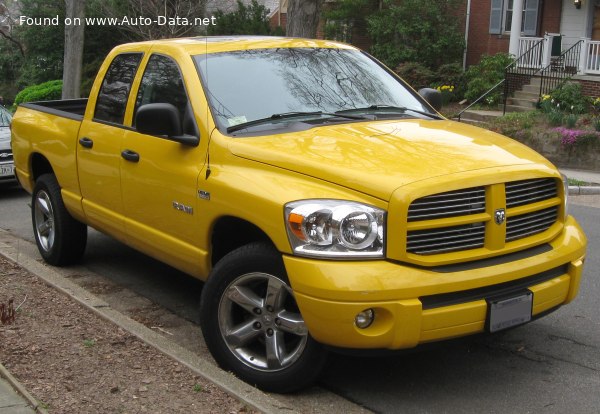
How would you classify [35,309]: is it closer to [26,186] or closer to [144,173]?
[144,173]

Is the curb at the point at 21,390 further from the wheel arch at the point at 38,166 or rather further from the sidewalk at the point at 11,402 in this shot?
the wheel arch at the point at 38,166

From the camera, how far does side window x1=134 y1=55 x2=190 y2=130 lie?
17.4 ft

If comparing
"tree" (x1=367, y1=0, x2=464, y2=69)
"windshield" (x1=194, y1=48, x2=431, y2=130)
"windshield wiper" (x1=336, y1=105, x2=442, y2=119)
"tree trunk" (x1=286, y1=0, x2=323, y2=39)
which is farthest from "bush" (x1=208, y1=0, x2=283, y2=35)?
"windshield wiper" (x1=336, y1=105, x2=442, y2=119)

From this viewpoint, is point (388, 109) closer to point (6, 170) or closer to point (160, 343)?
Result: point (160, 343)

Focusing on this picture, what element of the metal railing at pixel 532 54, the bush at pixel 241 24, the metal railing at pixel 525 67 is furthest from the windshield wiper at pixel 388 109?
the bush at pixel 241 24

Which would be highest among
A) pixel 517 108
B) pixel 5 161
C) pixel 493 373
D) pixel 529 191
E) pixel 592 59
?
pixel 592 59

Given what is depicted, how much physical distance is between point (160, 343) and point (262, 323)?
0.80 m

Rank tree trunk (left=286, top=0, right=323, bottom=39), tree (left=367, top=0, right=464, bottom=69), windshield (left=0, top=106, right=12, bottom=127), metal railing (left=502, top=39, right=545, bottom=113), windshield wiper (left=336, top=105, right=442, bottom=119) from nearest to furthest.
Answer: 1. windshield wiper (left=336, top=105, right=442, bottom=119)
2. windshield (left=0, top=106, right=12, bottom=127)
3. tree trunk (left=286, top=0, right=323, bottom=39)
4. metal railing (left=502, top=39, right=545, bottom=113)
5. tree (left=367, top=0, right=464, bottom=69)

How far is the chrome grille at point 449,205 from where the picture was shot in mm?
3937

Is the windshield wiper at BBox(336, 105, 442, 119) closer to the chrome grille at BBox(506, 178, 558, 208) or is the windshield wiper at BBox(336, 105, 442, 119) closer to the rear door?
the chrome grille at BBox(506, 178, 558, 208)

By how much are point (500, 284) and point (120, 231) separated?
9.95ft

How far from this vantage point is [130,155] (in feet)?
18.2

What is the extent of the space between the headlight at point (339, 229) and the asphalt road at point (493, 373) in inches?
24.2

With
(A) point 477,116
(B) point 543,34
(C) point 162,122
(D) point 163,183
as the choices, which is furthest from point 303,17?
(B) point 543,34
